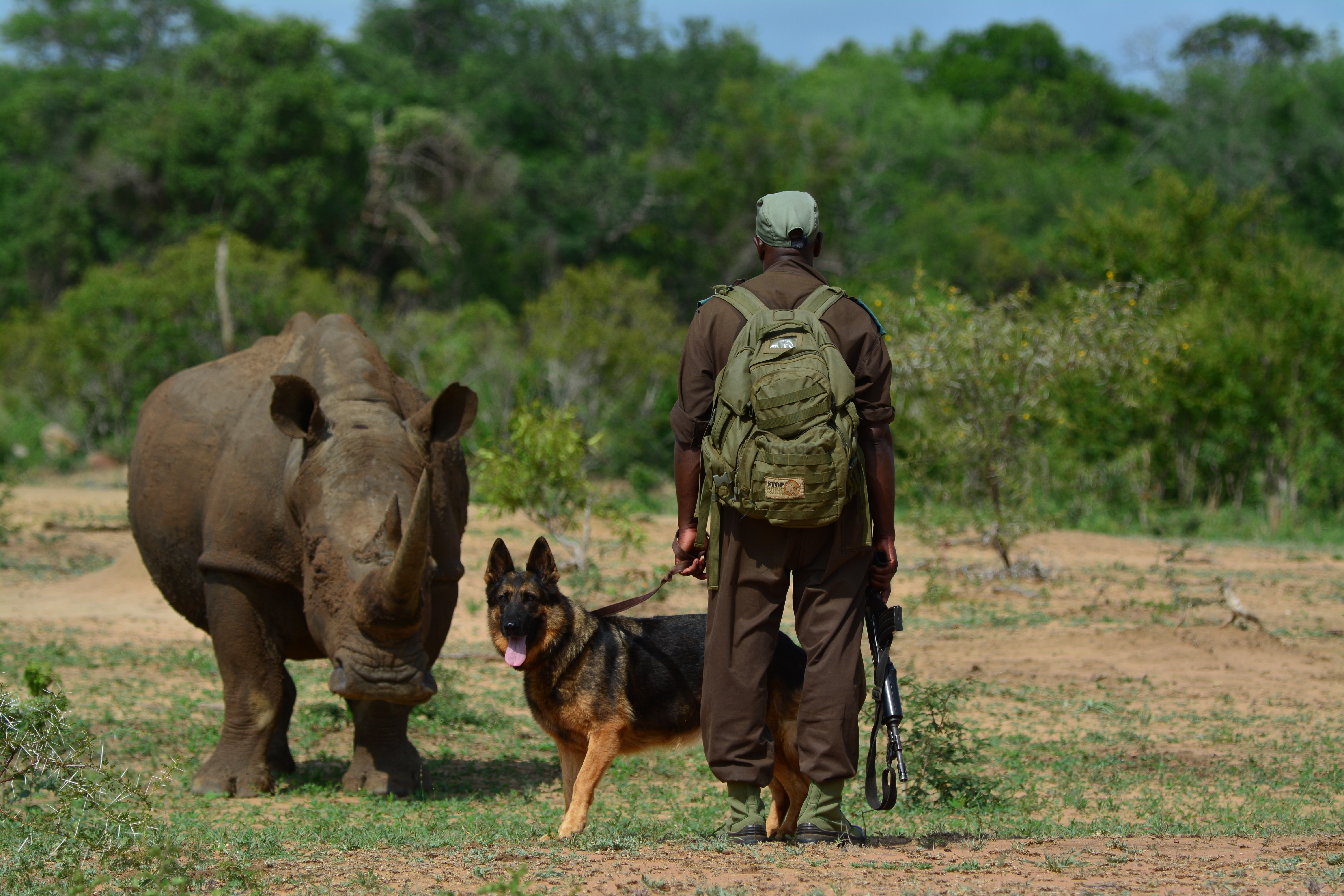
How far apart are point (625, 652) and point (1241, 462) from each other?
712 inches

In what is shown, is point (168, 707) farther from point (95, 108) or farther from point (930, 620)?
point (95, 108)

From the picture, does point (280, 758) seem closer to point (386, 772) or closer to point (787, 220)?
point (386, 772)

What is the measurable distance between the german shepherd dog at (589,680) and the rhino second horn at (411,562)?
1.08 feet

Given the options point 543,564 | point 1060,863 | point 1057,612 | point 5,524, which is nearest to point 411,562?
point 543,564

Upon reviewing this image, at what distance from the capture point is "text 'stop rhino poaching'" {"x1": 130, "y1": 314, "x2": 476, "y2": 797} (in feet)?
18.8

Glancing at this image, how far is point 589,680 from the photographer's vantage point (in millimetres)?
5250

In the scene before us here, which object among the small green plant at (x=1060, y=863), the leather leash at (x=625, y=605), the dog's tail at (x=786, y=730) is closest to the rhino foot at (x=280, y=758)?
the leather leash at (x=625, y=605)

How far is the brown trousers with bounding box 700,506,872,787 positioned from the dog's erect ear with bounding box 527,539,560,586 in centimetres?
103

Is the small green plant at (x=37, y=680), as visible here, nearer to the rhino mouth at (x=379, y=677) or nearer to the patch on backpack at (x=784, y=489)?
the rhino mouth at (x=379, y=677)

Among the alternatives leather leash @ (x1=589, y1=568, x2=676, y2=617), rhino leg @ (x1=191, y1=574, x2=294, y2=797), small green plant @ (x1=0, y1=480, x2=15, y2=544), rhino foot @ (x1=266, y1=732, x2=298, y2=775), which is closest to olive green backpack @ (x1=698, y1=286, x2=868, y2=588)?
leather leash @ (x1=589, y1=568, x2=676, y2=617)

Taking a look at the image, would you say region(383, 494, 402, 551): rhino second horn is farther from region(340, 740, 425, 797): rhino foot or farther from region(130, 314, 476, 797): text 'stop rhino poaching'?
region(340, 740, 425, 797): rhino foot

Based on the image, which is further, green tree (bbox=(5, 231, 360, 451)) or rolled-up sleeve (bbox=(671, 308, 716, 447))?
green tree (bbox=(5, 231, 360, 451))

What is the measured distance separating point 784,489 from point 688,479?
1.50 ft

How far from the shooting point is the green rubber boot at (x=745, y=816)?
180 inches
